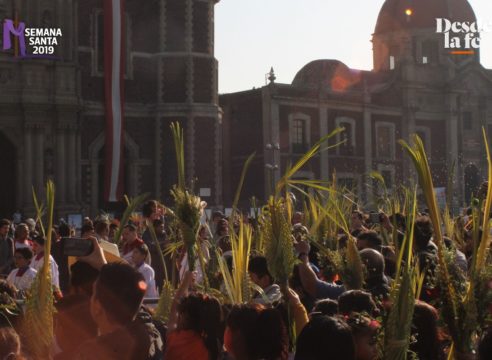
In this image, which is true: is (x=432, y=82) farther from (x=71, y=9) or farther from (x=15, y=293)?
(x=15, y=293)

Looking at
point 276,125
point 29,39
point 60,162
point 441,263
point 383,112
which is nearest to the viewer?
point 441,263

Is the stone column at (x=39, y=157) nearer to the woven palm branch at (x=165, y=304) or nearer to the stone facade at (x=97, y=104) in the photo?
the stone facade at (x=97, y=104)

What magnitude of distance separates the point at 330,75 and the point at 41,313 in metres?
42.5

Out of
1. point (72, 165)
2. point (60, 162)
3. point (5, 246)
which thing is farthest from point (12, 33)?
point (5, 246)

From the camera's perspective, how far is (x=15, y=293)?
520cm

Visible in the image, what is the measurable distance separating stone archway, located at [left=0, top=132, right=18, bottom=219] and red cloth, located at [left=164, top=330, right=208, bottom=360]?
25.3 metres

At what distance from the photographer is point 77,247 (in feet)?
16.8

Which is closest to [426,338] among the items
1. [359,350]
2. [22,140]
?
[359,350]

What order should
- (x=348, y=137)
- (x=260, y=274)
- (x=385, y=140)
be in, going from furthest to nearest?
(x=385, y=140), (x=348, y=137), (x=260, y=274)

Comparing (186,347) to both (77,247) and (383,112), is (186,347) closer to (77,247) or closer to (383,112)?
(77,247)

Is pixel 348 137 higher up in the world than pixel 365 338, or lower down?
higher up

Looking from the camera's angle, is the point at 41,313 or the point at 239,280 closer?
the point at 41,313

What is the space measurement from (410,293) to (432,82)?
139ft

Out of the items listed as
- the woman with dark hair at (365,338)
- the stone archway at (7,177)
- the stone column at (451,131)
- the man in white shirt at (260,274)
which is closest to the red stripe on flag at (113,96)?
the stone archway at (7,177)
